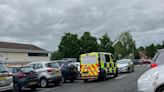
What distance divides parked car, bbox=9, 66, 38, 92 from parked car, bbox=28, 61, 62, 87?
2039 millimetres

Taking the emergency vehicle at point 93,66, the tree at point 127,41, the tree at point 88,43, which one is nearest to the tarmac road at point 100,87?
the emergency vehicle at point 93,66

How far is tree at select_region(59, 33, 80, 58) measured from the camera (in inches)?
2736

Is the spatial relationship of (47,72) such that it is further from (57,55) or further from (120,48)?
(120,48)

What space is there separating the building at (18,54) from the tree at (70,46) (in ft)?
23.2

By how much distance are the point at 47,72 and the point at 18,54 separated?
155ft

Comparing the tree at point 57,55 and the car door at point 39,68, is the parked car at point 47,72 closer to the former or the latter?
the car door at point 39,68

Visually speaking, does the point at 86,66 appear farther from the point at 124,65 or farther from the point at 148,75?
the point at 148,75

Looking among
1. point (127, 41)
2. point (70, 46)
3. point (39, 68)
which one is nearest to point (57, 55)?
point (70, 46)

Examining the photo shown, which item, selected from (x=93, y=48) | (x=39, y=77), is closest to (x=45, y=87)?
(x=39, y=77)

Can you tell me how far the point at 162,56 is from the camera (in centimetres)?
1240

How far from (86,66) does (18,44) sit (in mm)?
55099

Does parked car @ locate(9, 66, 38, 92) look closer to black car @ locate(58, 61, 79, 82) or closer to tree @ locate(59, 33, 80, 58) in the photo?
black car @ locate(58, 61, 79, 82)

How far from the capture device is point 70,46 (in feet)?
229

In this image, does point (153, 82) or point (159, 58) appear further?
point (159, 58)
